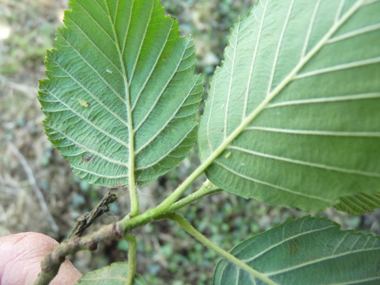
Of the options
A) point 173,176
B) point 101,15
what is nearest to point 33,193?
point 173,176

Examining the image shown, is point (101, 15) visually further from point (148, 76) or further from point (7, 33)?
point (7, 33)

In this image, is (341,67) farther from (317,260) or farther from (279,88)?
(317,260)

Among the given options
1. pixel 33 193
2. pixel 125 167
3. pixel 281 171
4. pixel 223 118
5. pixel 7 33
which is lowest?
pixel 33 193

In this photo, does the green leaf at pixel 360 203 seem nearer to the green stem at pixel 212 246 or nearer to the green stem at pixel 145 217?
the green stem at pixel 212 246

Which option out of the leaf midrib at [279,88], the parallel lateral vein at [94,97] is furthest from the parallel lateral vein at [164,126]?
the leaf midrib at [279,88]

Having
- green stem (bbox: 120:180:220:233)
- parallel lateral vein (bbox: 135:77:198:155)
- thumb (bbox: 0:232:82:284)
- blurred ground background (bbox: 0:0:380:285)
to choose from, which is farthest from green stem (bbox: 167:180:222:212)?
blurred ground background (bbox: 0:0:380:285)

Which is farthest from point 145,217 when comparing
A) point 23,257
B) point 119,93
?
point 23,257

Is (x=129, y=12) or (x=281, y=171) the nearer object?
(x=281, y=171)
